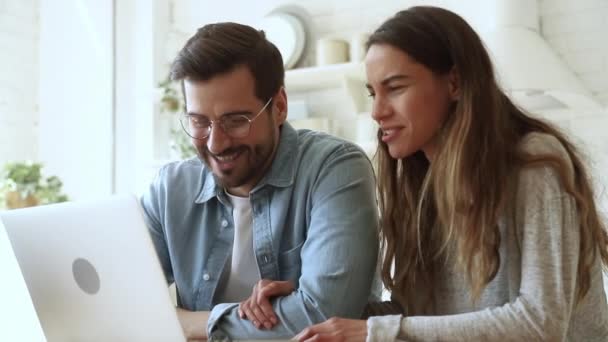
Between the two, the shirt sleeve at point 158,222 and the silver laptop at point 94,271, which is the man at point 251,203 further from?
the silver laptop at point 94,271

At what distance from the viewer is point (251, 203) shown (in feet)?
5.43

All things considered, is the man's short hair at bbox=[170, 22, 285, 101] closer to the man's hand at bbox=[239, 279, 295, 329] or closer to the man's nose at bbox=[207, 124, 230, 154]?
the man's nose at bbox=[207, 124, 230, 154]

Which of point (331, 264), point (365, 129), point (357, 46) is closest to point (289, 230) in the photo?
point (331, 264)

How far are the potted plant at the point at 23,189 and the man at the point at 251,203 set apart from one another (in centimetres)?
170

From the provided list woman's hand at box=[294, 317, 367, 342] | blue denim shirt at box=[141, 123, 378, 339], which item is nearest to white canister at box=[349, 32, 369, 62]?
blue denim shirt at box=[141, 123, 378, 339]

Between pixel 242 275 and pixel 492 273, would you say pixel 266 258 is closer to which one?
pixel 242 275

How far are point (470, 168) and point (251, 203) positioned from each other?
557 millimetres

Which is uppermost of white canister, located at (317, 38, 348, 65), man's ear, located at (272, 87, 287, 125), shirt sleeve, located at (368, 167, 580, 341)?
white canister, located at (317, 38, 348, 65)

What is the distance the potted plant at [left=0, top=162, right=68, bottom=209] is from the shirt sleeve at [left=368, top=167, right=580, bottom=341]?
95.5 inches

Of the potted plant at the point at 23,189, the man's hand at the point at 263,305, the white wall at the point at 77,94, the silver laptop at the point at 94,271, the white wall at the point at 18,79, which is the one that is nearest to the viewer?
the silver laptop at the point at 94,271

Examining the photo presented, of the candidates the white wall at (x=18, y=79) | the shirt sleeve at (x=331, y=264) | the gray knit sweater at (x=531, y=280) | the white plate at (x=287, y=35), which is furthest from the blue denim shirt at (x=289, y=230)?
the white wall at (x=18, y=79)

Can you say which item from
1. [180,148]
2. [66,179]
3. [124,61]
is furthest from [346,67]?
[66,179]

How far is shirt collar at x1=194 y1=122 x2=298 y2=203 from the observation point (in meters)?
1.64

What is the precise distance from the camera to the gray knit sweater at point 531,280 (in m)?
1.17
